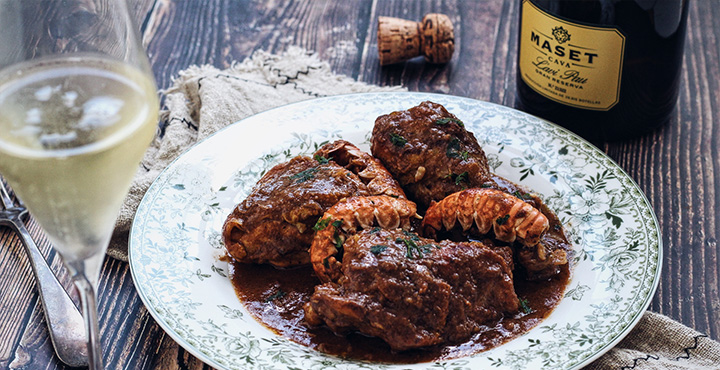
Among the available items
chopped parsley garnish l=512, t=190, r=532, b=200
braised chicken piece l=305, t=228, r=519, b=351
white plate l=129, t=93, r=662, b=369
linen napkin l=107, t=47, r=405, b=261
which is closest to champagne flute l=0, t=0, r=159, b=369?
white plate l=129, t=93, r=662, b=369

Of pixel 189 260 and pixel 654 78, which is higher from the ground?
pixel 654 78

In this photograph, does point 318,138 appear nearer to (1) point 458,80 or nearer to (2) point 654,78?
(1) point 458,80

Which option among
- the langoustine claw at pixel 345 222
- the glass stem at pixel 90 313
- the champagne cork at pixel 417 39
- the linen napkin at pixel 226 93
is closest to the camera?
the glass stem at pixel 90 313

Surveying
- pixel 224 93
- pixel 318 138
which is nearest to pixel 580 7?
pixel 318 138

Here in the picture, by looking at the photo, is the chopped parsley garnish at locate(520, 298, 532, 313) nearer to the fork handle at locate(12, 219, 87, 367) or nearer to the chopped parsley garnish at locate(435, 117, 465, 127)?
the chopped parsley garnish at locate(435, 117, 465, 127)

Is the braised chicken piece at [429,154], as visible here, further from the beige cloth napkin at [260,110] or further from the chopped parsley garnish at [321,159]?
the beige cloth napkin at [260,110]

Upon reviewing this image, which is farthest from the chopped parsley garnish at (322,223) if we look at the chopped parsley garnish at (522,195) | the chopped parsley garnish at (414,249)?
the chopped parsley garnish at (522,195)
